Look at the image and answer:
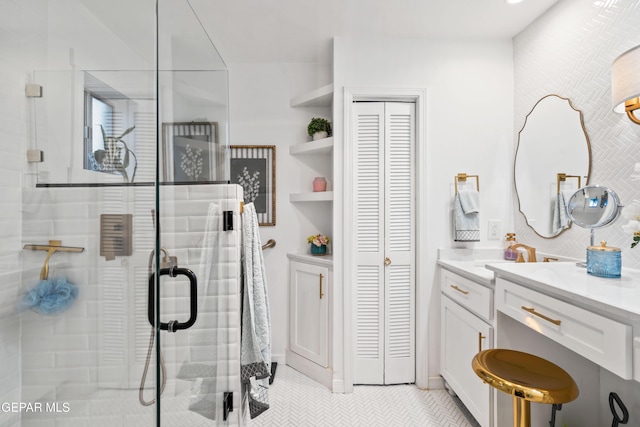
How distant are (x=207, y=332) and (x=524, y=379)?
1.25 m

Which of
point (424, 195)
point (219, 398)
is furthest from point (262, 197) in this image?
point (219, 398)

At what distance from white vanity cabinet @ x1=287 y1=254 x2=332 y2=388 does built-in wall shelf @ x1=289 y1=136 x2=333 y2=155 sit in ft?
2.80

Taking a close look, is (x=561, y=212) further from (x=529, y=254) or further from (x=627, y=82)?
(x=627, y=82)

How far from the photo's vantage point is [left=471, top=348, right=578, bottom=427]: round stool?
3.54 feet

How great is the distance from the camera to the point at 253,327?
1.70 meters

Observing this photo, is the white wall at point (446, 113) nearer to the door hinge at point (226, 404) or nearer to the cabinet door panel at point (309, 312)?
the cabinet door panel at point (309, 312)

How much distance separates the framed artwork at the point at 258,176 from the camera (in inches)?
105

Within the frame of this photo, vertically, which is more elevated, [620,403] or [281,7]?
[281,7]

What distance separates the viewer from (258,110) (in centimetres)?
269

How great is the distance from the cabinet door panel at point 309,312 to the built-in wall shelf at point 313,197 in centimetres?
52

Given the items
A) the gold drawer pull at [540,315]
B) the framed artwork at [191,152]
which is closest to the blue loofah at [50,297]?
the framed artwork at [191,152]

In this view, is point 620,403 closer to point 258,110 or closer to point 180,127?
point 180,127

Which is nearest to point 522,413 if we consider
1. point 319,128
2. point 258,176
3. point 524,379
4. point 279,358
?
point 524,379

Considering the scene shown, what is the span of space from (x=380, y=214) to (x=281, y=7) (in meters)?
1.51
